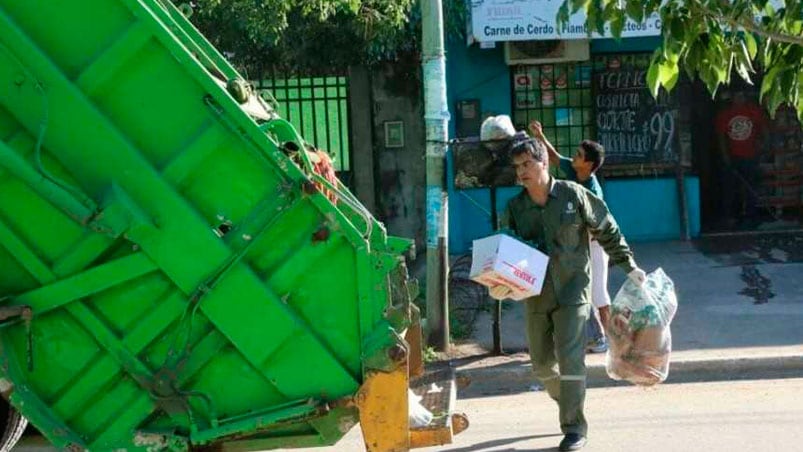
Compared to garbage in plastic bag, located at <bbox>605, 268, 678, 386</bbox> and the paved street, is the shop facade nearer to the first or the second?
the paved street

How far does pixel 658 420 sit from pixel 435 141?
2.80m

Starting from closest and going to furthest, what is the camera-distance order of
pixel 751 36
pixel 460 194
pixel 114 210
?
pixel 751 36, pixel 114 210, pixel 460 194

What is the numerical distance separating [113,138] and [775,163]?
35.1 feet

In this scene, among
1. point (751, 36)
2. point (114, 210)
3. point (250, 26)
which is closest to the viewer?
point (751, 36)

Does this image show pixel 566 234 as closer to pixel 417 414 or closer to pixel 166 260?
pixel 417 414

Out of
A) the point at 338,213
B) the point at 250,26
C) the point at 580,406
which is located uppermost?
the point at 250,26

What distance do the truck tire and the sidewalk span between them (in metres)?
3.47

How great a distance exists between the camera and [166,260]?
433 cm

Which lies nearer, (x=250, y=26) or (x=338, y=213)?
(x=338, y=213)

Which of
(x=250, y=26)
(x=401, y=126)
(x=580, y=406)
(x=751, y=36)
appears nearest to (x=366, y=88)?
(x=401, y=126)

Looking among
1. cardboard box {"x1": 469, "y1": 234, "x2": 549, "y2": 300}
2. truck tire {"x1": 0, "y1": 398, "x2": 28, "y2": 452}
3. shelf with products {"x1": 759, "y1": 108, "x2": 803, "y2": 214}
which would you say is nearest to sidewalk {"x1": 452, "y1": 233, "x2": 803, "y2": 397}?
shelf with products {"x1": 759, "y1": 108, "x2": 803, "y2": 214}

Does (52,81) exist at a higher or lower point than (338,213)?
higher

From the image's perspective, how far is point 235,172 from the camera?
4391 millimetres

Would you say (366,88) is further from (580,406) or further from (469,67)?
(580,406)
